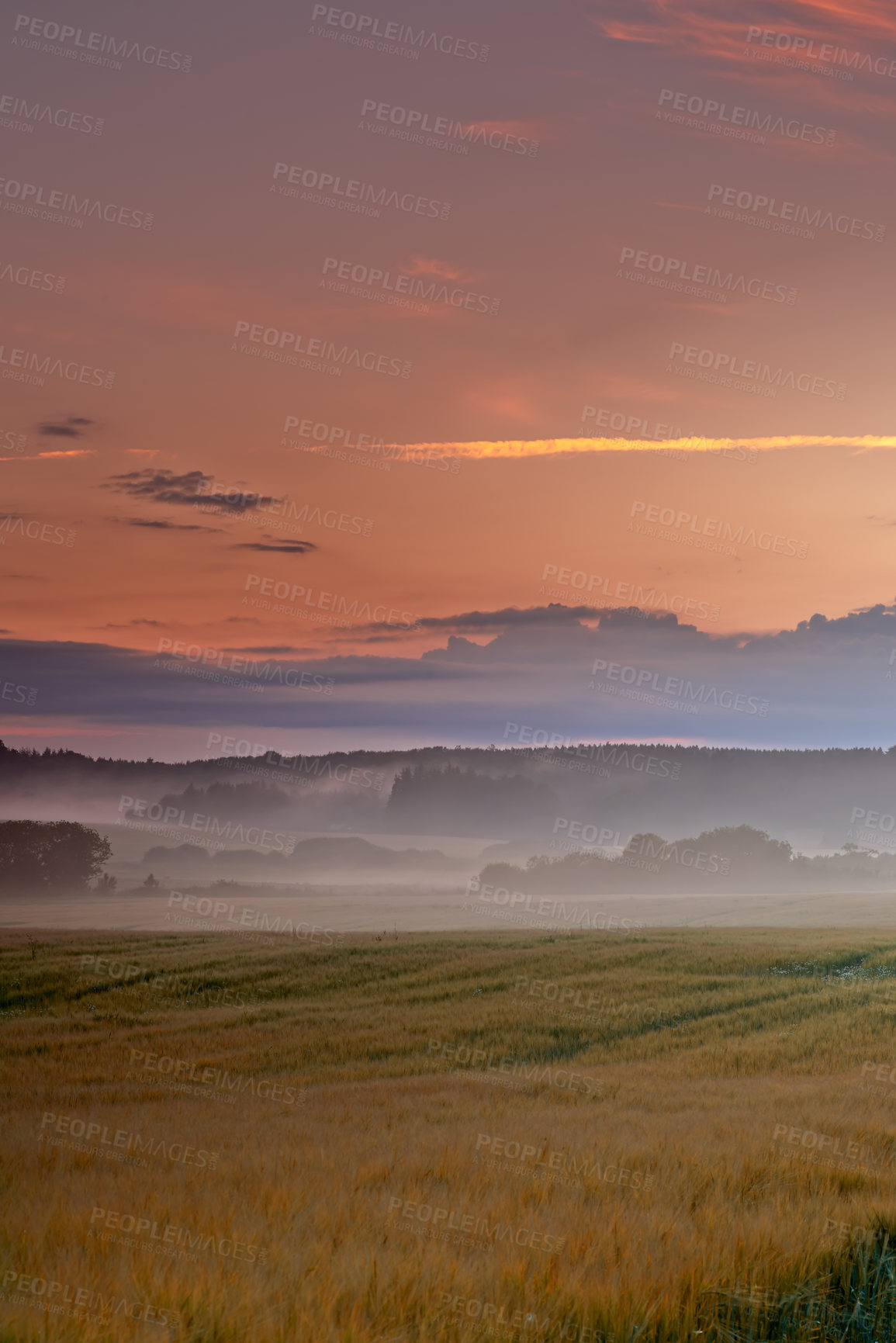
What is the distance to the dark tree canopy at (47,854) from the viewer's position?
97.2 m

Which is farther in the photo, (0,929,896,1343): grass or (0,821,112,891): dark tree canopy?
(0,821,112,891): dark tree canopy

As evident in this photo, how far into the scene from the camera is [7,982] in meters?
32.5

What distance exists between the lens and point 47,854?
99.6 meters

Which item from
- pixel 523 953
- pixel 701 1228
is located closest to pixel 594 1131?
pixel 701 1228

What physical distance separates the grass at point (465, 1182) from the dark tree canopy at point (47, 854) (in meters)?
84.3

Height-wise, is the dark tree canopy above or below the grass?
below

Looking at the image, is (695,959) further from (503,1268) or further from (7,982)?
(503,1268)

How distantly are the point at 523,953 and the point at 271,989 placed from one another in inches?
416

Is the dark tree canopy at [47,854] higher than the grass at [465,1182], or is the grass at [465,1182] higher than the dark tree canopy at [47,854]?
the grass at [465,1182]

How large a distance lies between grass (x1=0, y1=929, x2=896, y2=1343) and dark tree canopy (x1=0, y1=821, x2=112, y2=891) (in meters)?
84.3

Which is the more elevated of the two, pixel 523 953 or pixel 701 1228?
pixel 701 1228

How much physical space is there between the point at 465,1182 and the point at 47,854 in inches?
4113

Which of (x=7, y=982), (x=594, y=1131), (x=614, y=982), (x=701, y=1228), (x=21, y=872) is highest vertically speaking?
(x=701, y=1228)

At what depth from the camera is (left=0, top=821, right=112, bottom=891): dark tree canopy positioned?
319ft
